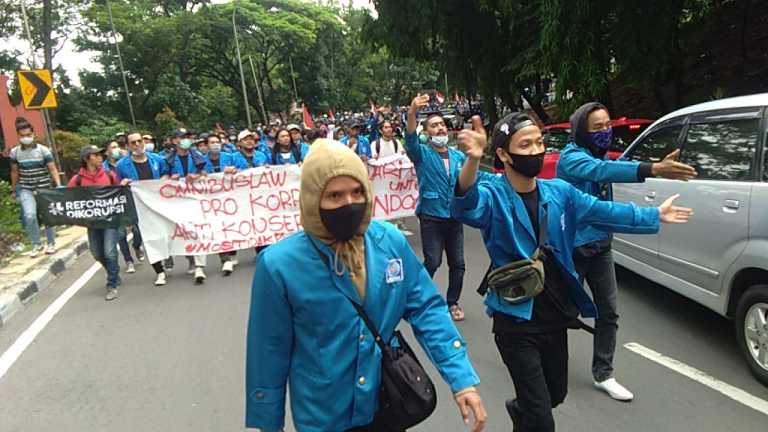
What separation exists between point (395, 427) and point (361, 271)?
545 millimetres

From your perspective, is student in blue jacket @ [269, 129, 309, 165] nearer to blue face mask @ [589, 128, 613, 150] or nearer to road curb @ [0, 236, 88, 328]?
road curb @ [0, 236, 88, 328]

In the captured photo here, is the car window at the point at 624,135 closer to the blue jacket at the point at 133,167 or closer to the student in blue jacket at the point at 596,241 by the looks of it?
the student in blue jacket at the point at 596,241

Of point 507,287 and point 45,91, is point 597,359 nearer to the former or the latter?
point 507,287

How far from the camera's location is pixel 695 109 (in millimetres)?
4316

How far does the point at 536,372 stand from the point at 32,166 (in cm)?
817

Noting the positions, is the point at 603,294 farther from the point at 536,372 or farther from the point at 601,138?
the point at 536,372

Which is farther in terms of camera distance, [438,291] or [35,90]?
[35,90]

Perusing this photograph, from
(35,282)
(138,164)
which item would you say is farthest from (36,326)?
(138,164)

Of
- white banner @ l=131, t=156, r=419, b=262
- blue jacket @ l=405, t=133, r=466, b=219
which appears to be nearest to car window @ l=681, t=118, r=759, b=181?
blue jacket @ l=405, t=133, r=466, b=219

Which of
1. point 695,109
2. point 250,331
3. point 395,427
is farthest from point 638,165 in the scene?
point 250,331

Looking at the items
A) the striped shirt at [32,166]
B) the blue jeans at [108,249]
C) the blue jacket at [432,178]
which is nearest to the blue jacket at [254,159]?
the blue jeans at [108,249]

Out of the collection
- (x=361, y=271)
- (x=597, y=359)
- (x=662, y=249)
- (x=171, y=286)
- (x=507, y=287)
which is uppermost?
(x=361, y=271)

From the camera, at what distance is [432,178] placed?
4977 mm

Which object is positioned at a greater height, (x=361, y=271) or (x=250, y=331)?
(x=361, y=271)
